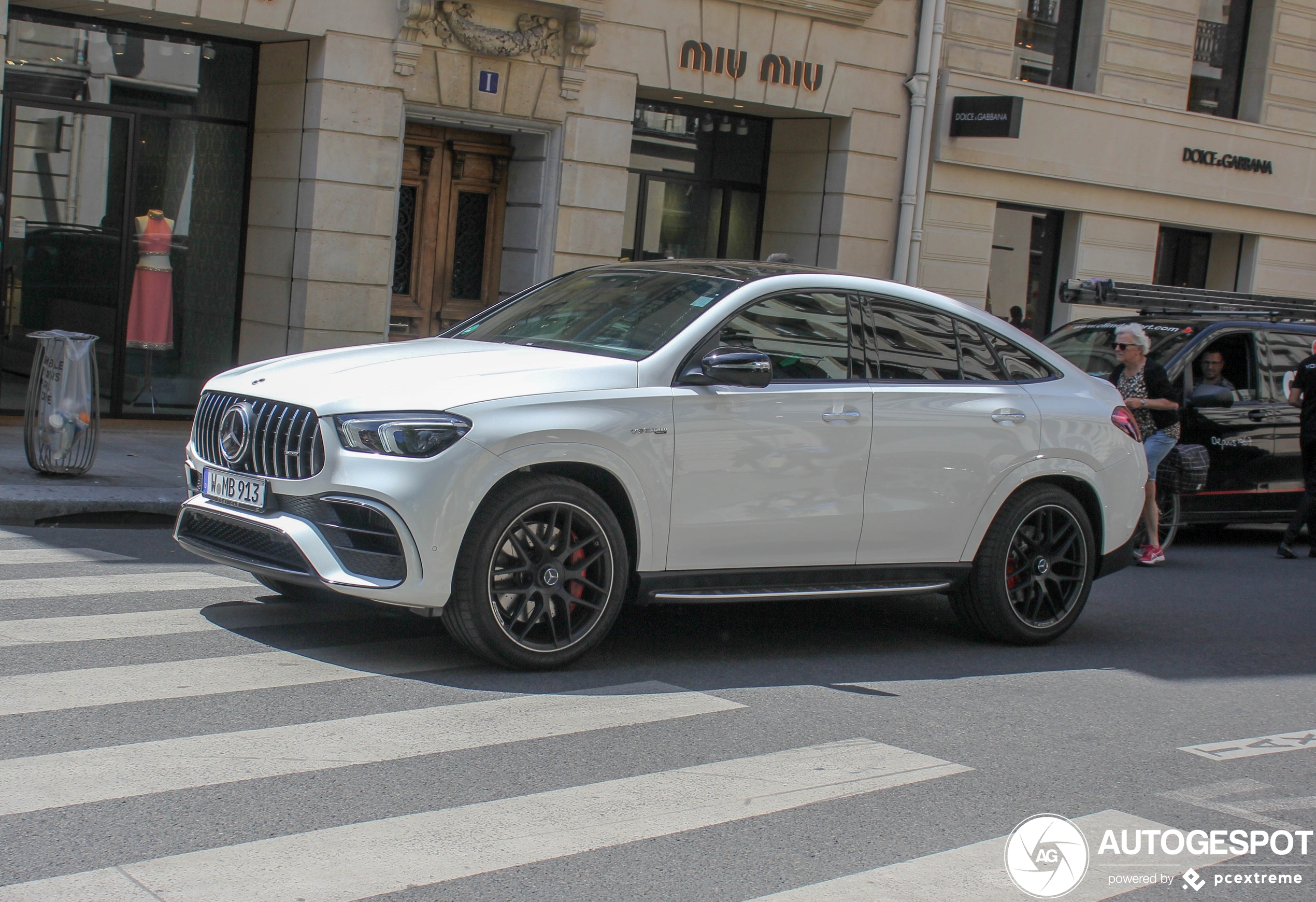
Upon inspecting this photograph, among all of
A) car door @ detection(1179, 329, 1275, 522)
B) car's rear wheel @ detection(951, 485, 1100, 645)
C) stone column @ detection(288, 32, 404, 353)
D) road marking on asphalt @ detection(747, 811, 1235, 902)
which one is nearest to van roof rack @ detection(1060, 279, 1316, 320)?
car door @ detection(1179, 329, 1275, 522)

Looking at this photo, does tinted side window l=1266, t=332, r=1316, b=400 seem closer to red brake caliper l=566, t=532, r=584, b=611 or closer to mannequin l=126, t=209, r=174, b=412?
red brake caliper l=566, t=532, r=584, b=611

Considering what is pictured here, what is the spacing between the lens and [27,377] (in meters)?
12.9

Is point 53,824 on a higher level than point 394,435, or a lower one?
lower

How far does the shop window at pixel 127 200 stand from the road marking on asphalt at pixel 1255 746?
10461mm

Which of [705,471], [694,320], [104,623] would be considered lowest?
[104,623]

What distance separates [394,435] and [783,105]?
1167cm

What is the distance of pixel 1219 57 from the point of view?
21.0 metres

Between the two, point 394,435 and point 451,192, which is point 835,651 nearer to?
point 394,435

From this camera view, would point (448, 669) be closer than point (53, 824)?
No

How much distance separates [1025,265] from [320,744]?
16095 mm

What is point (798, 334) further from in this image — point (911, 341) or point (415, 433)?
point (415, 433)

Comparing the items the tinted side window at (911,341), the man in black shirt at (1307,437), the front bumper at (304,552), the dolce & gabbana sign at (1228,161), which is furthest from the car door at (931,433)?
the dolce & gabbana sign at (1228,161)

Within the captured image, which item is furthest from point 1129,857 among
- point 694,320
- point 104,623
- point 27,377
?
point 27,377

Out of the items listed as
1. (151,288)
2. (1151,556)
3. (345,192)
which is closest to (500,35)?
(345,192)
